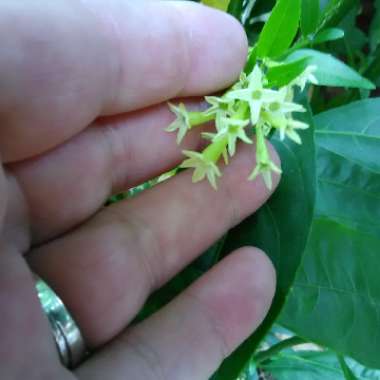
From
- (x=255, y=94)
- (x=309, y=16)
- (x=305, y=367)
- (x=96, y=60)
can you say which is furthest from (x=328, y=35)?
(x=305, y=367)

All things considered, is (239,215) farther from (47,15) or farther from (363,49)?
(363,49)

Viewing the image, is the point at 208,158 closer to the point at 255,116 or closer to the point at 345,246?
the point at 255,116

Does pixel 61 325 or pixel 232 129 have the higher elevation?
pixel 232 129

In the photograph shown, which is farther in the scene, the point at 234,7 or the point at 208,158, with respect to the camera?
the point at 234,7

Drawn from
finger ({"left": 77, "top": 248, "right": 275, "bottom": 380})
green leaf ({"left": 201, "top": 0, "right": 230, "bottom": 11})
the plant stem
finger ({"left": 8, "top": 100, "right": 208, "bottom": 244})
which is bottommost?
the plant stem

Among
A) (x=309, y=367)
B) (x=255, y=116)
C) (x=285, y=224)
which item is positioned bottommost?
(x=309, y=367)

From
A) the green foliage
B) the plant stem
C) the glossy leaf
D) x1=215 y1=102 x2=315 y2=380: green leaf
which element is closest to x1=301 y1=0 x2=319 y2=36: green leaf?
the green foliage

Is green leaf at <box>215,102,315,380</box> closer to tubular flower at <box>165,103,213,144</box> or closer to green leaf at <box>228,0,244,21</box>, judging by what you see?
tubular flower at <box>165,103,213,144</box>

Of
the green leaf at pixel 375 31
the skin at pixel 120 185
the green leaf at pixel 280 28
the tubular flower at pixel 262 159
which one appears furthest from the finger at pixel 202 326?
the green leaf at pixel 375 31
